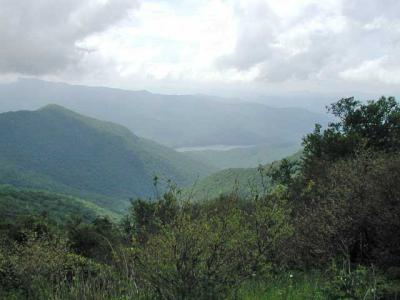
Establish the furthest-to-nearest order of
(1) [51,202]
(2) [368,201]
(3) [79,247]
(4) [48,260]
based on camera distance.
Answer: (1) [51,202], (3) [79,247], (4) [48,260], (2) [368,201]

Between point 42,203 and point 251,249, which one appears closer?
point 251,249

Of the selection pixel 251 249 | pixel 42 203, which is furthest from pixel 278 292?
pixel 42 203

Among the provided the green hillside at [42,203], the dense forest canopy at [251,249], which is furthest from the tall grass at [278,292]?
the green hillside at [42,203]

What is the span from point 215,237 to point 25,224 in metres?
52.2

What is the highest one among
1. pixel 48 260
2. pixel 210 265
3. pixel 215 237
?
pixel 215 237

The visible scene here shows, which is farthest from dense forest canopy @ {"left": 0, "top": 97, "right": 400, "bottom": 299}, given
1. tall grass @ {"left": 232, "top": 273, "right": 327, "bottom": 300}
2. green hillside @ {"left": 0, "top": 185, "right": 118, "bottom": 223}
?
green hillside @ {"left": 0, "top": 185, "right": 118, "bottom": 223}

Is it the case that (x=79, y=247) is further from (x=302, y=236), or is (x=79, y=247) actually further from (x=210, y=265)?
(x=210, y=265)

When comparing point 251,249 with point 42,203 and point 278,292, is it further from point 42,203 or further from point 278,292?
point 42,203

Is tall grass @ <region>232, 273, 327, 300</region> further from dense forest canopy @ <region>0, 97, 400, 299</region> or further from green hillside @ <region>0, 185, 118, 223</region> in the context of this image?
green hillside @ <region>0, 185, 118, 223</region>

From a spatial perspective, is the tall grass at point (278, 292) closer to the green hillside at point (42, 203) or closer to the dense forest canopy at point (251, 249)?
the dense forest canopy at point (251, 249)

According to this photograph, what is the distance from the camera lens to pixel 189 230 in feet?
22.2

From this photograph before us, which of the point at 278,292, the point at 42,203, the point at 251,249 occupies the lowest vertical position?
the point at 42,203

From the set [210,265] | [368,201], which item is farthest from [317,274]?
[210,265]

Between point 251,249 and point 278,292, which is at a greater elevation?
point 251,249
